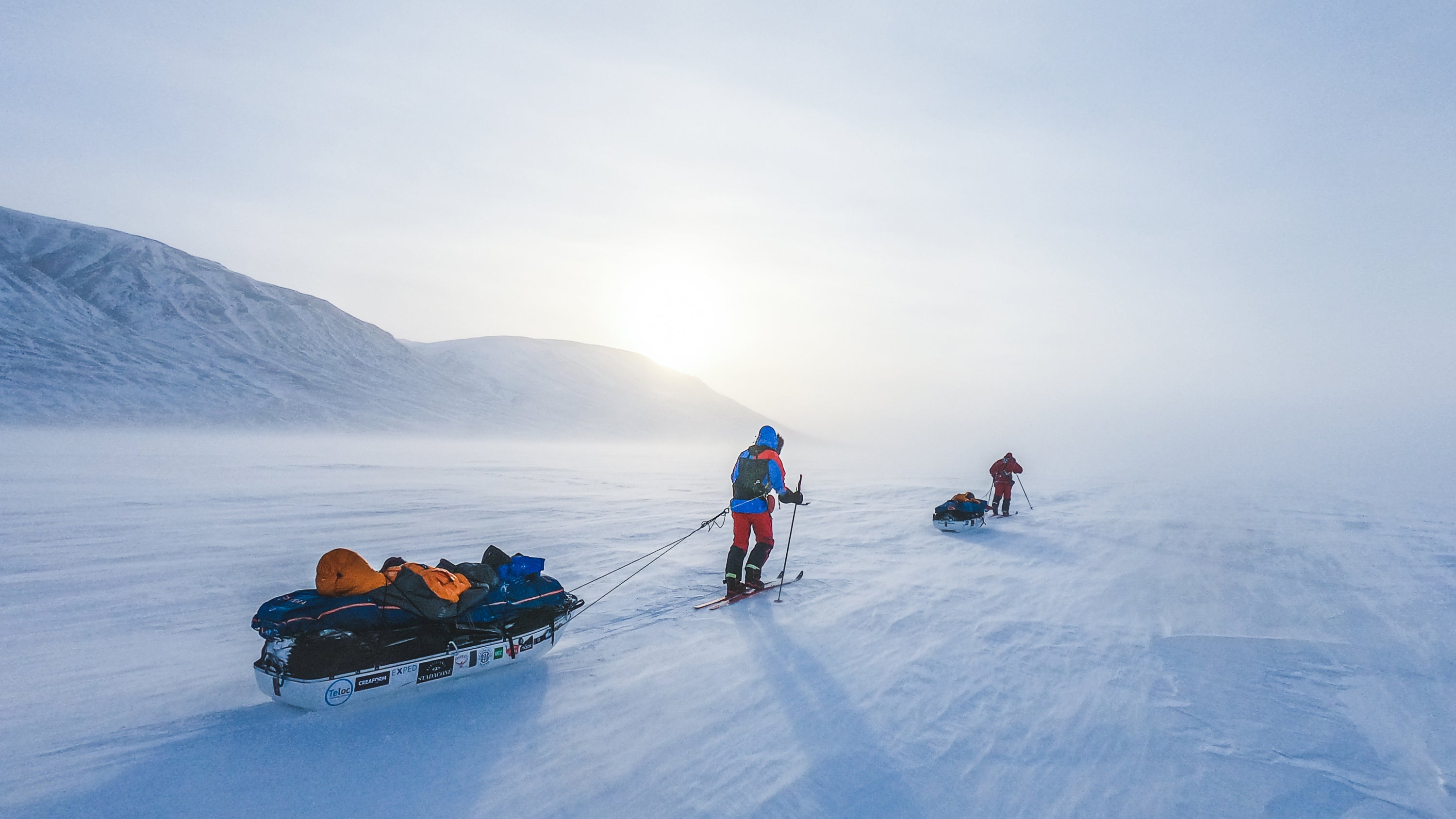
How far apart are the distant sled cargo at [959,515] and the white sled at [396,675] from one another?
9495 millimetres

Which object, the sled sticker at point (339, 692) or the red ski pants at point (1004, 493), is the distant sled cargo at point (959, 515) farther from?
the sled sticker at point (339, 692)

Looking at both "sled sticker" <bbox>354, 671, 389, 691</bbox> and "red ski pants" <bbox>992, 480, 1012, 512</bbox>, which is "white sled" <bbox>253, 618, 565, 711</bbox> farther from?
"red ski pants" <bbox>992, 480, 1012, 512</bbox>

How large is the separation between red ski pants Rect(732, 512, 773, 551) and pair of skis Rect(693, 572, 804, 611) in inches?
20.5

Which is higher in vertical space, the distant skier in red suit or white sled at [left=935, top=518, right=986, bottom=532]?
the distant skier in red suit

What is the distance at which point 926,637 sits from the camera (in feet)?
20.8

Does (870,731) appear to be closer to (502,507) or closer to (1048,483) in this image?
(502,507)

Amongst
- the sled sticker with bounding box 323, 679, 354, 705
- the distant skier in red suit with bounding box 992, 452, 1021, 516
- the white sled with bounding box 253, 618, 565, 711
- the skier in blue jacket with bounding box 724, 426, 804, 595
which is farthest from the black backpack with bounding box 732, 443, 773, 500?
the distant skier in red suit with bounding box 992, 452, 1021, 516

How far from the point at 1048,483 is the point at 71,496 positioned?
1197 inches

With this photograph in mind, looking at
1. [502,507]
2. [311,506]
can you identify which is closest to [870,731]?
[502,507]

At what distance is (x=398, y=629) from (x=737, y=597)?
3.92 meters

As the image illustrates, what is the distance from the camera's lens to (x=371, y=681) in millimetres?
4391

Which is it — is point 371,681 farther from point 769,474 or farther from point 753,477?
point 769,474

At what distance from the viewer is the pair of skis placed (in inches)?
285

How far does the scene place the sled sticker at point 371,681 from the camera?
4340 mm
